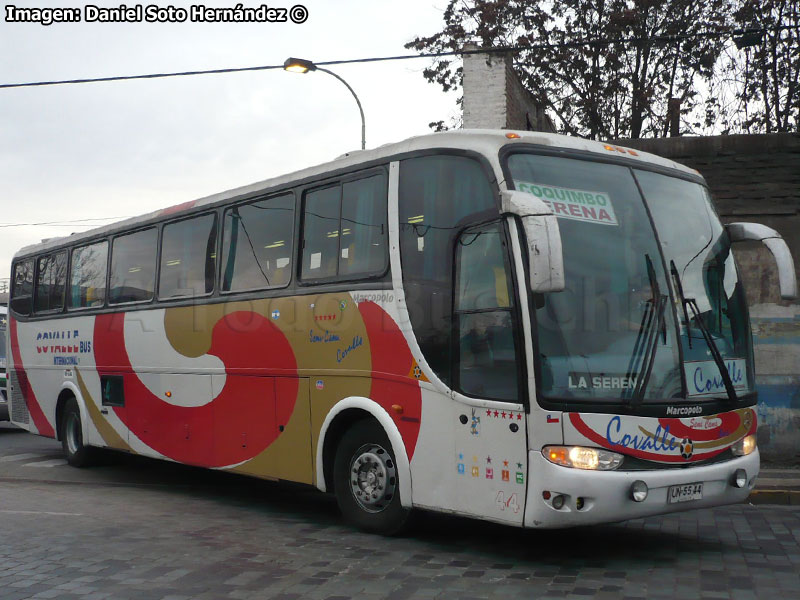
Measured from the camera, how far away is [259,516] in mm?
9664

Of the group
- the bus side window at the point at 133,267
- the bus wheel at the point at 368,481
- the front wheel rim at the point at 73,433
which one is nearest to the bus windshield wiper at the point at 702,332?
the bus wheel at the point at 368,481

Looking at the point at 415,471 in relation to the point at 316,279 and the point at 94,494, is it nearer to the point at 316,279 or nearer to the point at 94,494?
the point at 316,279

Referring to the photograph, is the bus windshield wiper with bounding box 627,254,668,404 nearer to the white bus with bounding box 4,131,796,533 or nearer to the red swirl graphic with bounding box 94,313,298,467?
the white bus with bounding box 4,131,796,533

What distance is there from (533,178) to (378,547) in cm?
312

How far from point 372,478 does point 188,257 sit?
4.15 m

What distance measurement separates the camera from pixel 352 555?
291 inches

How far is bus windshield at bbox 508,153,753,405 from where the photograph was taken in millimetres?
6797

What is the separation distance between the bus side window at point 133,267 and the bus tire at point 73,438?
84.6 inches

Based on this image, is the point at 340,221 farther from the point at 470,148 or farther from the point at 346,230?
the point at 470,148

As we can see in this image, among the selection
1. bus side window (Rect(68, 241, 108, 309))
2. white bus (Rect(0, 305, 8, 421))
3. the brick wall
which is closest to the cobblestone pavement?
bus side window (Rect(68, 241, 108, 309))

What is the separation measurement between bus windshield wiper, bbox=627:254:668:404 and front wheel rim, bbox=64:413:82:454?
9.49 meters

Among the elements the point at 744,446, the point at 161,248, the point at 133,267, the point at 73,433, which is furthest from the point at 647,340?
the point at 73,433

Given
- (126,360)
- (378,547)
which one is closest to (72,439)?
(126,360)

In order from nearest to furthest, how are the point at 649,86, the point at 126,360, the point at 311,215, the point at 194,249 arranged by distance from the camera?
the point at 311,215
the point at 194,249
the point at 126,360
the point at 649,86
